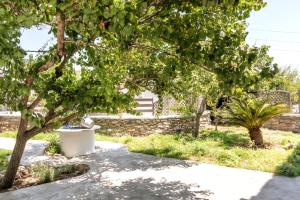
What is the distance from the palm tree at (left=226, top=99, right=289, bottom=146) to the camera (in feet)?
31.9

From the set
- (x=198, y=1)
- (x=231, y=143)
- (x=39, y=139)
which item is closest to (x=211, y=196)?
(x=198, y=1)

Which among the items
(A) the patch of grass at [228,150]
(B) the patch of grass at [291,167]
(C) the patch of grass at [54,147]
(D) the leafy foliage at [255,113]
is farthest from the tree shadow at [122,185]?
(D) the leafy foliage at [255,113]

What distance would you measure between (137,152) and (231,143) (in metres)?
2.87

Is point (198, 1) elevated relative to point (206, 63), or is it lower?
elevated

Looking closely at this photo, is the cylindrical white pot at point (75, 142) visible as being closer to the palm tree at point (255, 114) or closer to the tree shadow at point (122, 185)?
the tree shadow at point (122, 185)

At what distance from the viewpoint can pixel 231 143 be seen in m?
10.2

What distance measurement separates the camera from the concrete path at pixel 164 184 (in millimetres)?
5473

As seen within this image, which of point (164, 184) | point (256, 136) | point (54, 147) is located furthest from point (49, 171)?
point (256, 136)

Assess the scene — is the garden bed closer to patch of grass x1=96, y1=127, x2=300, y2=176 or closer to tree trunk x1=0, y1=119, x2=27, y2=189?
tree trunk x1=0, y1=119, x2=27, y2=189

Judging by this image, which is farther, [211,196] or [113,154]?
[113,154]

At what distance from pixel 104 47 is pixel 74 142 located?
444 cm

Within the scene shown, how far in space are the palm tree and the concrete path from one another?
2812mm

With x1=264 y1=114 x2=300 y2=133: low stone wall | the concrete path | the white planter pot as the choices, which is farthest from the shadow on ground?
x1=264 y1=114 x2=300 y2=133: low stone wall

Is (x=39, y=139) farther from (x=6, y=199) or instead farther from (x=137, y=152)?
(x=6, y=199)
